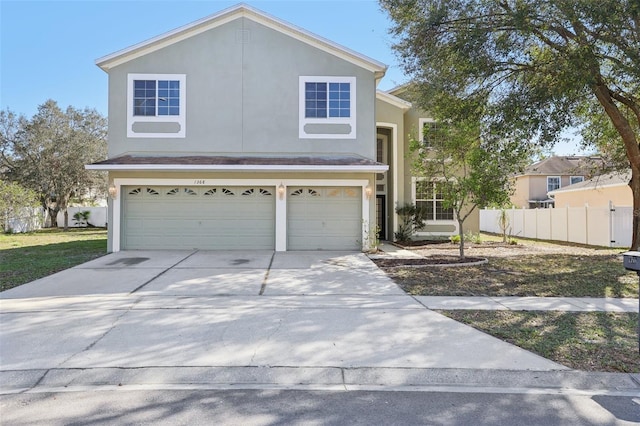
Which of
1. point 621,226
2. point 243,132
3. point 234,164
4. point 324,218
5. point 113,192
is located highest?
point 243,132

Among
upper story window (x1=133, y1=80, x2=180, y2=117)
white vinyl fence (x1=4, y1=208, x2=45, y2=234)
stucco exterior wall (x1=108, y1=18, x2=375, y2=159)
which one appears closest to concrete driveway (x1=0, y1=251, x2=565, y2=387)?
stucco exterior wall (x1=108, y1=18, x2=375, y2=159)

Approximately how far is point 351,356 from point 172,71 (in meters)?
13.2

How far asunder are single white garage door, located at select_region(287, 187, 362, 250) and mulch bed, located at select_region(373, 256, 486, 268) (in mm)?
2291

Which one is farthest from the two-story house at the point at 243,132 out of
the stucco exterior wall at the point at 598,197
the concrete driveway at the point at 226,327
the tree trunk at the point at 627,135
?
the stucco exterior wall at the point at 598,197

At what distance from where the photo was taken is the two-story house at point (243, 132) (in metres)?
14.8

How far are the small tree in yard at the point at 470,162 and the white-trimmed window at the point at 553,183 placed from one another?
2626cm

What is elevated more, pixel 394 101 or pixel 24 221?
pixel 394 101

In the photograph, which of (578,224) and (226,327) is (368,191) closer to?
(226,327)

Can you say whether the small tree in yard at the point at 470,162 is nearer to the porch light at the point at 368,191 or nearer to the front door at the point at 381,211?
the porch light at the point at 368,191

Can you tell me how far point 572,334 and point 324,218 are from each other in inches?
386

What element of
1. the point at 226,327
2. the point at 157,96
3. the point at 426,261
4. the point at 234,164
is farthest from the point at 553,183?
the point at 226,327

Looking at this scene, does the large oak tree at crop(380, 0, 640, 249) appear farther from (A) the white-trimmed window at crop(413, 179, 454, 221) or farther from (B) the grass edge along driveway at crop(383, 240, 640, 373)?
(A) the white-trimmed window at crop(413, 179, 454, 221)

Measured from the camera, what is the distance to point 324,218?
15.1 m

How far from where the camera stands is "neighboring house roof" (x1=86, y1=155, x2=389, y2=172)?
13.6m
